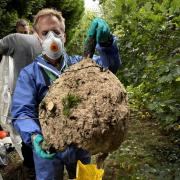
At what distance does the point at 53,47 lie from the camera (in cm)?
224

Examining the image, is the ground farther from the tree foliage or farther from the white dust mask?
the white dust mask

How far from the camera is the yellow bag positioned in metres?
1.84

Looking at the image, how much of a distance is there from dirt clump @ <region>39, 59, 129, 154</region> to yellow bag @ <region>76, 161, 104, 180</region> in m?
0.17

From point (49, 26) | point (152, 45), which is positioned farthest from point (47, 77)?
point (152, 45)

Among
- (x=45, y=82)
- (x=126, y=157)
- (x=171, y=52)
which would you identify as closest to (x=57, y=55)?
(x=45, y=82)

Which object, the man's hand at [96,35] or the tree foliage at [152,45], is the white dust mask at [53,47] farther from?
the tree foliage at [152,45]

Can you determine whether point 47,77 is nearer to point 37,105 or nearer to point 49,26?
point 37,105

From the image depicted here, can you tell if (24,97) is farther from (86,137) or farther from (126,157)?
(126,157)

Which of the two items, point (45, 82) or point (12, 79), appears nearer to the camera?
point (45, 82)

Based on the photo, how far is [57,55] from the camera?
2242 millimetres

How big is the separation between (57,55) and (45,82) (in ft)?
0.59

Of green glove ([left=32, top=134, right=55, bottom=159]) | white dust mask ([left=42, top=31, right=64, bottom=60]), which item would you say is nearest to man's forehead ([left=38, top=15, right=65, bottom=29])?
white dust mask ([left=42, top=31, right=64, bottom=60])

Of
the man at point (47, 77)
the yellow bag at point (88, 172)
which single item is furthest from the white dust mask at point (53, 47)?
the yellow bag at point (88, 172)

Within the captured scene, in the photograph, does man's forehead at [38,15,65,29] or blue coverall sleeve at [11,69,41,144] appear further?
man's forehead at [38,15,65,29]
